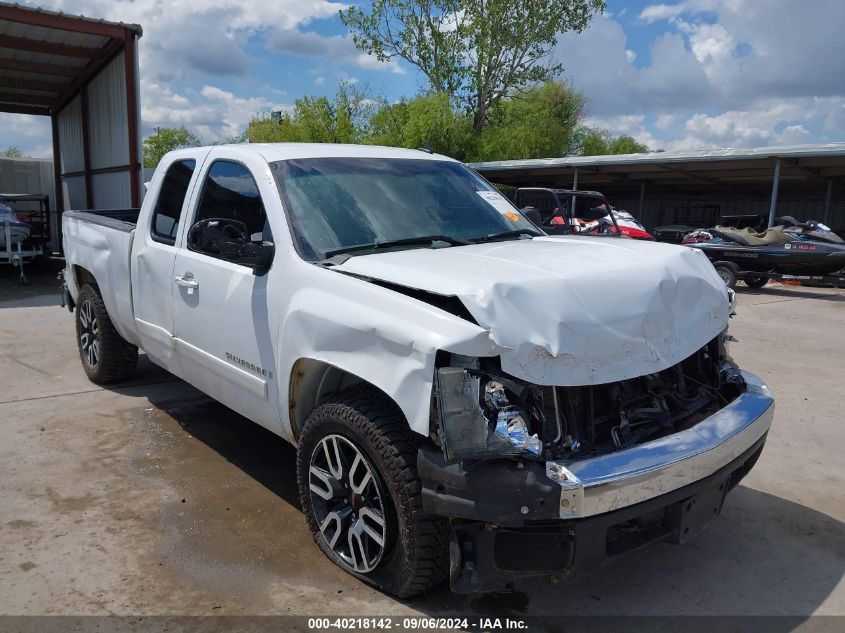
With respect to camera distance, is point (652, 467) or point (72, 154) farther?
point (72, 154)

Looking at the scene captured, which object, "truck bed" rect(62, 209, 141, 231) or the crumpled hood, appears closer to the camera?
the crumpled hood

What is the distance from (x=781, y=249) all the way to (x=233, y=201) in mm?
12556

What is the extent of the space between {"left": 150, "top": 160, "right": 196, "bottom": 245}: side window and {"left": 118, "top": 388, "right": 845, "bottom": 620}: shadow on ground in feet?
5.78

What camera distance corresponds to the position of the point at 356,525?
9.90 feet

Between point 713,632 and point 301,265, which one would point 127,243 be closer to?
point 301,265

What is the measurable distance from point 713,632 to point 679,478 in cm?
72

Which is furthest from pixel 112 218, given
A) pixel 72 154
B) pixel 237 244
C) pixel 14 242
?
pixel 72 154

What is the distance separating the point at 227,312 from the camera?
371 cm

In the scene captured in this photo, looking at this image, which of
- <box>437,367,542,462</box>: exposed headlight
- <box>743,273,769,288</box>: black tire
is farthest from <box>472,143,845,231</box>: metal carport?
<box>437,367,542,462</box>: exposed headlight

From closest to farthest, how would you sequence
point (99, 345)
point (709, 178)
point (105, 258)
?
point (105, 258), point (99, 345), point (709, 178)

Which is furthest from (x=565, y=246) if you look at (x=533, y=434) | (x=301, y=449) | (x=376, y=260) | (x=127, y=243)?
(x=127, y=243)

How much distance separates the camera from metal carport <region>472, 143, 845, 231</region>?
17.5 metres

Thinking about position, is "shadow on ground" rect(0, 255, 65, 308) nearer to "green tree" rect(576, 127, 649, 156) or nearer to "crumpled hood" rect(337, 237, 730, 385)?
"crumpled hood" rect(337, 237, 730, 385)

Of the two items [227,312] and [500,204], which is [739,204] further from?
[227,312]
